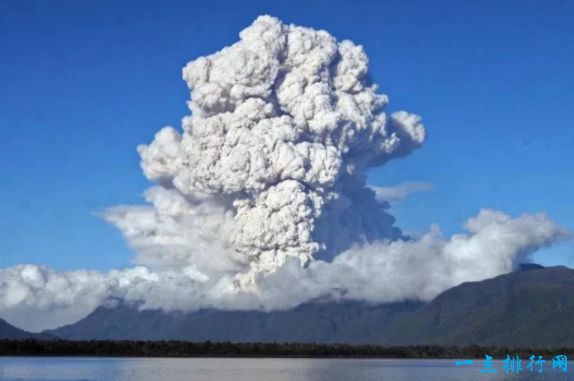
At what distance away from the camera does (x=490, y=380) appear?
398 feet

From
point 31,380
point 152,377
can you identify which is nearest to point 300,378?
point 152,377

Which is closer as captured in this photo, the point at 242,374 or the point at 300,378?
the point at 300,378

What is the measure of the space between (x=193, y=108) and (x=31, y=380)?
297ft

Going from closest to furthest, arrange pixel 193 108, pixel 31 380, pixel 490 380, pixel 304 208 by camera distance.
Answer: pixel 31 380 → pixel 490 380 → pixel 304 208 → pixel 193 108

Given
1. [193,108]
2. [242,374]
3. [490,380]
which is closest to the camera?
[490,380]

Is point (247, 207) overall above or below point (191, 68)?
below

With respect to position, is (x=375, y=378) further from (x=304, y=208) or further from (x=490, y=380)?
(x=304, y=208)

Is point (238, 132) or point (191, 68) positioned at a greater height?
point (191, 68)

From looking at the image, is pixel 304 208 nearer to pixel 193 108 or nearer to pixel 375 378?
pixel 193 108

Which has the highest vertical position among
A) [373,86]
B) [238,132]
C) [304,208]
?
[373,86]

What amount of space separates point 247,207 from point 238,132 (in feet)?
49.7

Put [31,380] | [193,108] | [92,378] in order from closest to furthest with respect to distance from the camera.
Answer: [31,380] < [92,378] < [193,108]

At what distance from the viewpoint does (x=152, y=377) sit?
384 ft

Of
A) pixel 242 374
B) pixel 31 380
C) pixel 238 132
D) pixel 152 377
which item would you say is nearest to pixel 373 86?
pixel 238 132
